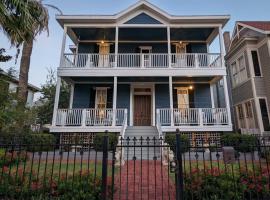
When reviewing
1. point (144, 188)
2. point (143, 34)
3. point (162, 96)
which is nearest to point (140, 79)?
point (162, 96)

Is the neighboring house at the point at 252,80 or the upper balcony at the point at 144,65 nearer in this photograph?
the upper balcony at the point at 144,65

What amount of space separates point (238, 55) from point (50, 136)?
52.4 ft

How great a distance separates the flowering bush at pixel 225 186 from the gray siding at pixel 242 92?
39.6 feet

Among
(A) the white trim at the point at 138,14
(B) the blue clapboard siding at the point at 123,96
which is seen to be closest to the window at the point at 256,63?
(A) the white trim at the point at 138,14

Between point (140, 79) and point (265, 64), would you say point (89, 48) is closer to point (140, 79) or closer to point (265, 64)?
point (140, 79)

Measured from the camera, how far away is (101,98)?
15.4 metres

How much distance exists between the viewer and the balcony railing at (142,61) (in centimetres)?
1360

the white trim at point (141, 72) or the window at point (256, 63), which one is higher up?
the window at point (256, 63)

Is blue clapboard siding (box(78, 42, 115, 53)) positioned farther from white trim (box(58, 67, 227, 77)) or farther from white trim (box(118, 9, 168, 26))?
white trim (box(58, 67, 227, 77))

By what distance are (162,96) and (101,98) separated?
475 centimetres

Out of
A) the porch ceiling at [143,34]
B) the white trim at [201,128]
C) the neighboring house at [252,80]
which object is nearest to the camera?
the white trim at [201,128]

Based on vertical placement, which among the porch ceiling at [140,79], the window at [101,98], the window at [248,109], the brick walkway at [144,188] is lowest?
the brick walkway at [144,188]

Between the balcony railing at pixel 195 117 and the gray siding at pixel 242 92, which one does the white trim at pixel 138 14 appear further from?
the gray siding at pixel 242 92

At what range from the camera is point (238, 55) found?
1686cm
